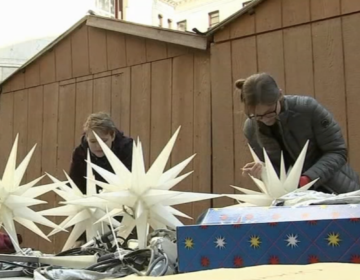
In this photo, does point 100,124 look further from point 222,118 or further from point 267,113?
point 222,118

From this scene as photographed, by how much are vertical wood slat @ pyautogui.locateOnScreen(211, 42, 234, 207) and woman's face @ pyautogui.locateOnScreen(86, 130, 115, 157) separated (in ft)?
3.19

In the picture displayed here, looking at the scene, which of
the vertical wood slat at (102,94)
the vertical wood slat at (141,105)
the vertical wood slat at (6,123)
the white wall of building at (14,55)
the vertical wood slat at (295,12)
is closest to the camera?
the vertical wood slat at (295,12)

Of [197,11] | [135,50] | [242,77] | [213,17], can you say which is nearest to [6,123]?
[135,50]

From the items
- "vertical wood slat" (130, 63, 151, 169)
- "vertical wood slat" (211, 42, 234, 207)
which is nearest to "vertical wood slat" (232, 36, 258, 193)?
"vertical wood slat" (211, 42, 234, 207)

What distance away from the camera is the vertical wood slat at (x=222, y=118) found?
275 centimetres

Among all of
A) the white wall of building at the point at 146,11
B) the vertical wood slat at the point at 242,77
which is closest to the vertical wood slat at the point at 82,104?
the vertical wood slat at the point at 242,77

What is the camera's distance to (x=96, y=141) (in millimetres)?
1849

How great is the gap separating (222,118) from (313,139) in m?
1.27

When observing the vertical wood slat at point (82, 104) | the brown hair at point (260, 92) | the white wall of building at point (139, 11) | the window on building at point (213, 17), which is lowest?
the brown hair at point (260, 92)

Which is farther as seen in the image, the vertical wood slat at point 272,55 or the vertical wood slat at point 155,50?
the vertical wood slat at point 155,50

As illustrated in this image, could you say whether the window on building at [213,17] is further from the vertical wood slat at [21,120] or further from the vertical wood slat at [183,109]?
the vertical wood slat at [183,109]

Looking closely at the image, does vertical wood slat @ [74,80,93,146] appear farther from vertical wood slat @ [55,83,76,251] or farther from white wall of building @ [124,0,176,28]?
white wall of building @ [124,0,176,28]

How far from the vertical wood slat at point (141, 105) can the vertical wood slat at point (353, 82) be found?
1.29 meters

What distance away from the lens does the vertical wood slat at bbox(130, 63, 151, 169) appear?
3.17 metres
